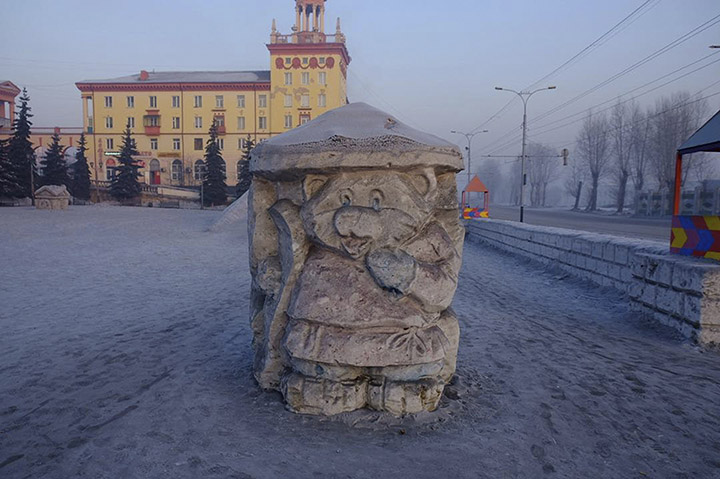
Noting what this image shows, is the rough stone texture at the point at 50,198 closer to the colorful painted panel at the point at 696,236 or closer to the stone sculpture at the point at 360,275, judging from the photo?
the stone sculpture at the point at 360,275

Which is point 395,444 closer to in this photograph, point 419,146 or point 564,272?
point 419,146

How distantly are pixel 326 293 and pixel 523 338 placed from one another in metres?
2.81

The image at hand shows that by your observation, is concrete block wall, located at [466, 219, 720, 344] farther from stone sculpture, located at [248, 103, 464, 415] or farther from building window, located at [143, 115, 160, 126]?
building window, located at [143, 115, 160, 126]

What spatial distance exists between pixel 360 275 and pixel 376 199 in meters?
0.53

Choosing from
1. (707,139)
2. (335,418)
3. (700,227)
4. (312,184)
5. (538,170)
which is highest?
(538,170)

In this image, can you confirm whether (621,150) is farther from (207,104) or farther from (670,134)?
(207,104)

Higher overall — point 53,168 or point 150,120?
point 150,120

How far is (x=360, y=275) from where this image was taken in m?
3.18

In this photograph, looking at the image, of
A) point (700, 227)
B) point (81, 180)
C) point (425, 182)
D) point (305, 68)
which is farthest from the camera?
point (305, 68)

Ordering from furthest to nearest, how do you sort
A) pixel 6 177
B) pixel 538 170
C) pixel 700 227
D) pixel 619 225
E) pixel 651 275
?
pixel 538 170, pixel 6 177, pixel 619 225, pixel 651 275, pixel 700 227

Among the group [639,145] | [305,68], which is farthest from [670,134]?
[305,68]

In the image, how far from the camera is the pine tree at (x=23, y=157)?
86.1 feet

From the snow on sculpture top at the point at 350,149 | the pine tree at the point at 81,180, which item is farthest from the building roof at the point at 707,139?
the pine tree at the point at 81,180

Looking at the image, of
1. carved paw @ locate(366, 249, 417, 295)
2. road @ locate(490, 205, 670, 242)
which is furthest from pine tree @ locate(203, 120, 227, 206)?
carved paw @ locate(366, 249, 417, 295)
